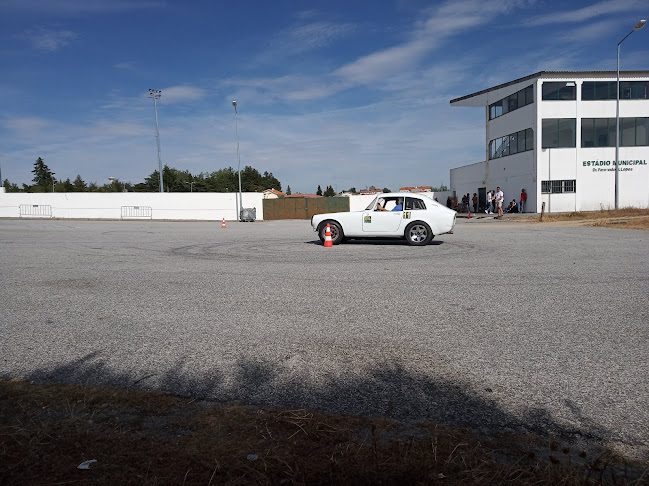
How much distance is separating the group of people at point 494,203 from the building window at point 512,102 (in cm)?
674

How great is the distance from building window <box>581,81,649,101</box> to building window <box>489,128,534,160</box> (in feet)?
15.3

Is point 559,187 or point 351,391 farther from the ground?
point 559,187

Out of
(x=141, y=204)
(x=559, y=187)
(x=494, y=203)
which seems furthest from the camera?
(x=141, y=204)

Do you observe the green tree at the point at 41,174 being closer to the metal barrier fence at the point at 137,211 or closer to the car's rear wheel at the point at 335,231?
the metal barrier fence at the point at 137,211

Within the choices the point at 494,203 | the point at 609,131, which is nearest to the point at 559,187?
the point at 494,203

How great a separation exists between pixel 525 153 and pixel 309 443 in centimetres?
3873

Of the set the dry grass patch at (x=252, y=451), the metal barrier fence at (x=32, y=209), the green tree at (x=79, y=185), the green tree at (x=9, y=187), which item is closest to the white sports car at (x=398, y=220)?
the dry grass patch at (x=252, y=451)

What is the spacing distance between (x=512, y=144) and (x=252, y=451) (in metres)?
41.3

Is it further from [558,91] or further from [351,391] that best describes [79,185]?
[351,391]

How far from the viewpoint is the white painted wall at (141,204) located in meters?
45.0

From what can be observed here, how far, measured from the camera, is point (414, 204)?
1435 cm

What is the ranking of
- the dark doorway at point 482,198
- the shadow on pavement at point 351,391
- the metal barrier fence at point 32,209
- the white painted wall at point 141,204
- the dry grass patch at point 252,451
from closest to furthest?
the dry grass patch at point 252,451 → the shadow on pavement at point 351,391 → the dark doorway at point 482,198 → the white painted wall at point 141,204 → the metal barrier fence at point 32,209

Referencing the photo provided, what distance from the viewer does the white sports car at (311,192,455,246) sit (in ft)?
46.6

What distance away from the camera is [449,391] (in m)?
3.43
